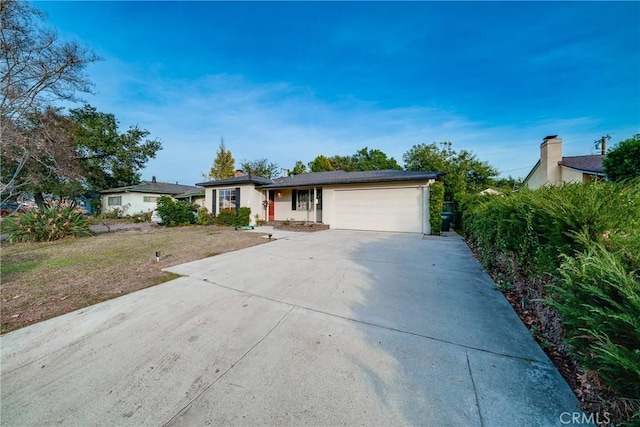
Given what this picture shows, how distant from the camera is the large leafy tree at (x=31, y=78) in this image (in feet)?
22.7

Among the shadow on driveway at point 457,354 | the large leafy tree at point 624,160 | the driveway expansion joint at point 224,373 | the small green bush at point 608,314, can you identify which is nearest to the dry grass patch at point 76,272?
the driveway expansion joint at point 224,373

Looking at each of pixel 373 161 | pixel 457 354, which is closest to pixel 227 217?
pixel 457 354

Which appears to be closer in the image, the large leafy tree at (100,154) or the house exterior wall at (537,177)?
the house exterior wall at (537,177)

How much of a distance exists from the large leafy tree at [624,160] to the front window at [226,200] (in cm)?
1631

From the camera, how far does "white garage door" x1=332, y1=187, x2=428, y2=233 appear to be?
1066 centimetres

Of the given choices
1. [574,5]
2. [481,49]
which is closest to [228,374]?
[574,5]

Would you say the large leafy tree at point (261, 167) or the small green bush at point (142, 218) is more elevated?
the large leafy tree at point (261, 167)

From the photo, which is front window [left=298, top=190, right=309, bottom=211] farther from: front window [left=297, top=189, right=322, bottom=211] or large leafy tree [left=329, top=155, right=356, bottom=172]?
large leafy tree [left=329, top=155, right=356, bottom=172]

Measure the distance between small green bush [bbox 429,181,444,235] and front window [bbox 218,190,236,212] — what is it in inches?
458

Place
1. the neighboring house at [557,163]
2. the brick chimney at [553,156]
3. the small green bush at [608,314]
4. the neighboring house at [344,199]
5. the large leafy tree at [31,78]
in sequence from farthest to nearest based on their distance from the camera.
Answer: the brick chimney at [553,156], the neighboring house at [557,163], the neighboring house at [344,199], the large leafy tree at [31,78], the small green bush at [608,314]

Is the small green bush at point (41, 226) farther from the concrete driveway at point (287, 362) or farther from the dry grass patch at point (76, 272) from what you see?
the concrete driveway at point (287, 362)

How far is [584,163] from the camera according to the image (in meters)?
12.0

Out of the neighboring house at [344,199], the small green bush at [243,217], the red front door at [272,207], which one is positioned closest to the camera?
the neighboring house at [344,199]

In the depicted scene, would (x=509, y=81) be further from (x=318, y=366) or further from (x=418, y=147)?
(x=418, y=147)
